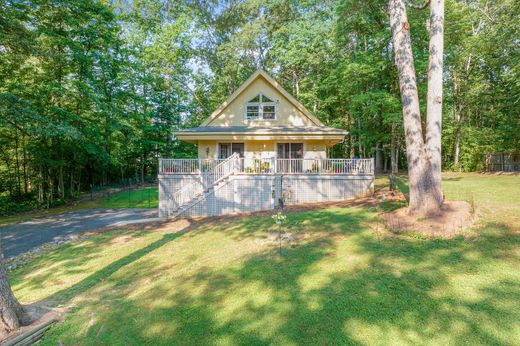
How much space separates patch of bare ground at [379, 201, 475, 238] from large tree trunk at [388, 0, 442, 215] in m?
0.26

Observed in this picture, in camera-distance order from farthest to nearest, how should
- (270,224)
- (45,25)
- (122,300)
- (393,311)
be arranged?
(45,25)
(270,224)
(122,300)
(393,311)

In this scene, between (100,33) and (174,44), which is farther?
(174,44)

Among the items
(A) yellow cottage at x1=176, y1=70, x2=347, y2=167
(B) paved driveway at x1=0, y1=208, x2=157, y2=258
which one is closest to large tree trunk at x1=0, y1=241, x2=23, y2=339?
(B) paved driveway at x1=0, y1=208, x2=157, y2=258

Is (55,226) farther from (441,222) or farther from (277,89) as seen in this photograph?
(441,222)

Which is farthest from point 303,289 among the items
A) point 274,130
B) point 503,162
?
point 503,162

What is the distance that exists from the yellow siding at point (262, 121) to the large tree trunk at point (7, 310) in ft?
44.3

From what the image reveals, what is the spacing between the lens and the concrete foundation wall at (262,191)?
12148 millimetres

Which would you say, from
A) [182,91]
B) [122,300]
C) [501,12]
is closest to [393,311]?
[122,300]

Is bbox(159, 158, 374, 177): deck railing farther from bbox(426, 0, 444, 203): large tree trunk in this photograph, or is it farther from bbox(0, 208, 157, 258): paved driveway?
bbox(426, 0, 444, 203): large tree trunk

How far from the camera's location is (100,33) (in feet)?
59.9

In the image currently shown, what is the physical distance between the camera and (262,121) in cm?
1636

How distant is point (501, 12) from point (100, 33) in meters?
28.9

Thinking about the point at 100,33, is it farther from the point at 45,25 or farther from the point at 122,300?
the point at 122,300

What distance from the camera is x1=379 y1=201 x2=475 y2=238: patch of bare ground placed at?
233 inches
